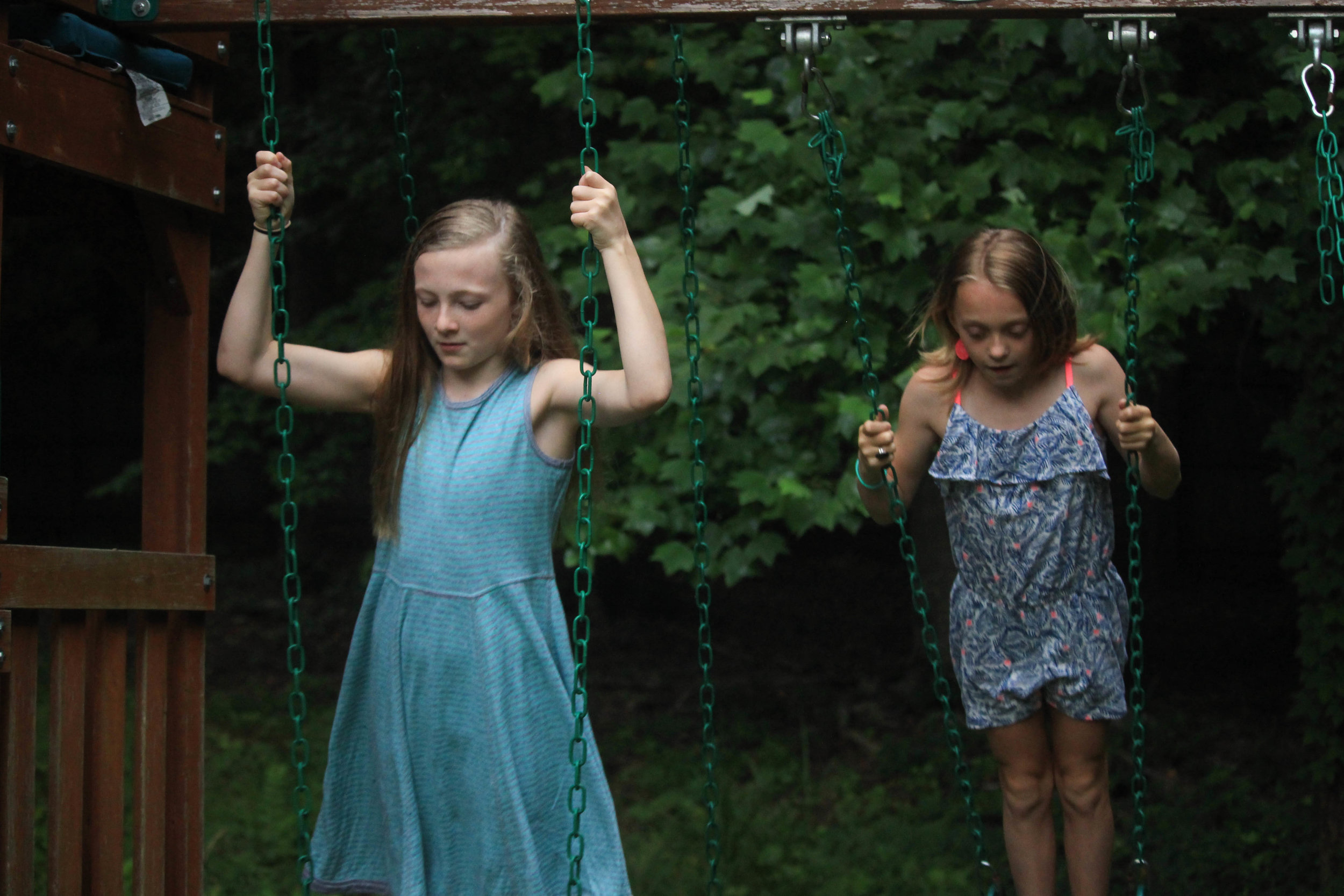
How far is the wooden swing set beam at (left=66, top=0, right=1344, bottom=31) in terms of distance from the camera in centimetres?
317

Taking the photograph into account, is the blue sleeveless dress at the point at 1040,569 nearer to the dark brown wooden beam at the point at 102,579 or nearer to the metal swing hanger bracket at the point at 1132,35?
the metal swing hanger bracket at the point at 1132,35

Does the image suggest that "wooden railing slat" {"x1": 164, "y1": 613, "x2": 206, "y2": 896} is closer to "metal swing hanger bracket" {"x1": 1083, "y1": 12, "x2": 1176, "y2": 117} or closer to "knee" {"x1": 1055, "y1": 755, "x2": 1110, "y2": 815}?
"knee" {"x1": 1055, "y1": 755, "x2": 1110, "y2": 815}

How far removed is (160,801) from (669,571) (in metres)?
2.20

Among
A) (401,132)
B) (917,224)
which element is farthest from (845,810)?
(401,132)

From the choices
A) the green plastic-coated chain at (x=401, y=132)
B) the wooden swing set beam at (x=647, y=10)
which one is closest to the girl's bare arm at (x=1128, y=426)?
the wooden swing set beam at (x=647, y=10)

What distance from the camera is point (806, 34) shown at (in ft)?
10.6

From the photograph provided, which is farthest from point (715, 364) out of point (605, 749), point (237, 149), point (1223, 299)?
point (237, 149)

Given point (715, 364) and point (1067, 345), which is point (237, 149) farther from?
point (1067, 345)

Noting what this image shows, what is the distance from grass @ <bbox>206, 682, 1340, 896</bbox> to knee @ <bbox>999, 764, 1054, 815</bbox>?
2.40 metres

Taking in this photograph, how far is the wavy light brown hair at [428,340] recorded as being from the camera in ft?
9.67

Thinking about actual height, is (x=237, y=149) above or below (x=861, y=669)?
above

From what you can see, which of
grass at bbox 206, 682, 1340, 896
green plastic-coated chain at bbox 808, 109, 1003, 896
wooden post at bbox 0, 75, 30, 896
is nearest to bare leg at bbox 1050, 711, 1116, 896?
green plastic-coated chain at bbox 808, 109, 1003, 896

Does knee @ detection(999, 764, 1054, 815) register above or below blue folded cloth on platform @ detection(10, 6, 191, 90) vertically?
below

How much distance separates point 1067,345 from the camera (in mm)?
3309
